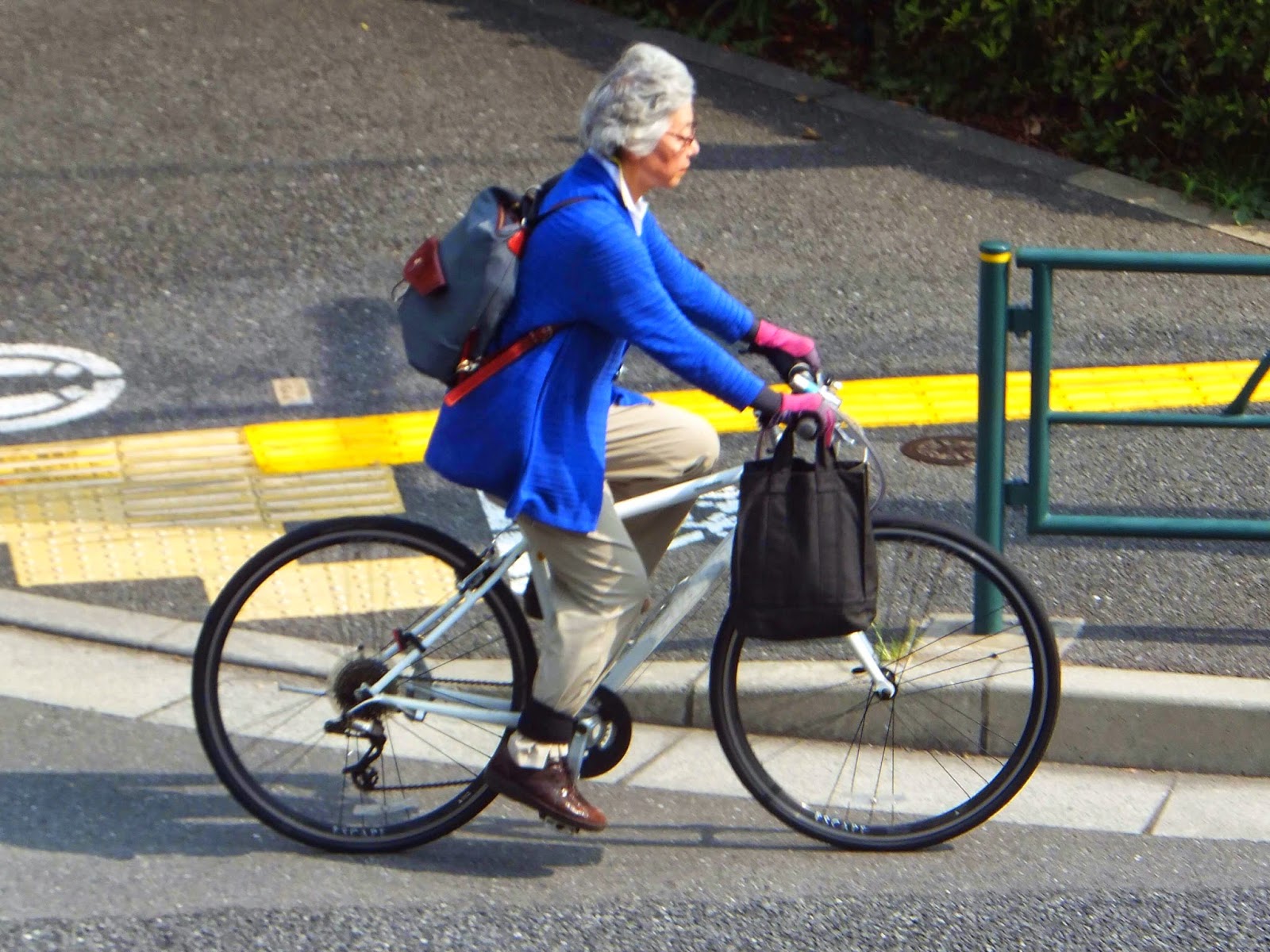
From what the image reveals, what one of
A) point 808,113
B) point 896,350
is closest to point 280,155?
point 808,113

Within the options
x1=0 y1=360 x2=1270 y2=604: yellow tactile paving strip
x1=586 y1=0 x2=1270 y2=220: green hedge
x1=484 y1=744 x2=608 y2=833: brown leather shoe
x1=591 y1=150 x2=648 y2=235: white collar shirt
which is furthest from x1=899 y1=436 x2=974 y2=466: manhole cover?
x1=586 y1=0 x2=1270 y2=220: green hedge

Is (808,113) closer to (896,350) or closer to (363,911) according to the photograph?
(896,350)

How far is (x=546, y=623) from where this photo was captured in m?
3.74

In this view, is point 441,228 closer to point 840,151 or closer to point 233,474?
point 840,151

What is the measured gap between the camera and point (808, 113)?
9719 millimetres

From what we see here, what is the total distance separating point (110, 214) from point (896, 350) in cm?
372

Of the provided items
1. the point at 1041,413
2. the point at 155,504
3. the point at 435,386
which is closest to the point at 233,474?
the point at 155,504

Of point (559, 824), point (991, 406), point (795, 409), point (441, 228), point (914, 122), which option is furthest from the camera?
point (914, 122)

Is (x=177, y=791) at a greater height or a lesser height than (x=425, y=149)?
lesser

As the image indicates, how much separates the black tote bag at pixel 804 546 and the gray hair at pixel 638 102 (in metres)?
0.68

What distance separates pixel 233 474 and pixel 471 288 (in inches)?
104

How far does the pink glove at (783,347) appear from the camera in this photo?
3.67 m

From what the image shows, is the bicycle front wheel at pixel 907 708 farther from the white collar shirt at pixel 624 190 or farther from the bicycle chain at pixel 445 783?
the white collar shirt at pixel 624 190

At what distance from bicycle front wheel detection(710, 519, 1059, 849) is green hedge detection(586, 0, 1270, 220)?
16.6ft
